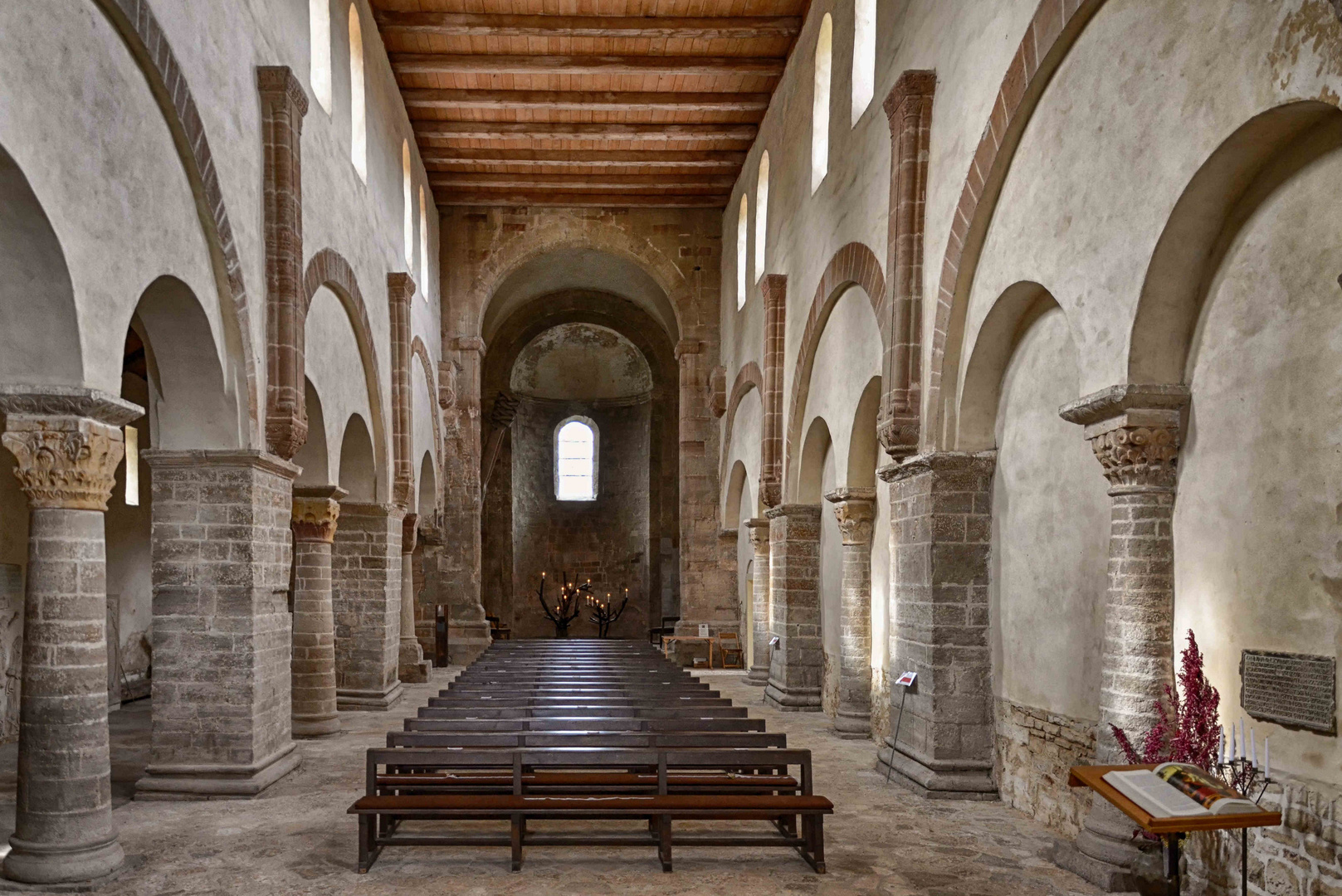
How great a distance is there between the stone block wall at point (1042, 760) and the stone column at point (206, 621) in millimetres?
6007

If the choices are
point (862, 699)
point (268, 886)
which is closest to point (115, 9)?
point (268, 886)

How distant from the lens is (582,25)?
582 inches

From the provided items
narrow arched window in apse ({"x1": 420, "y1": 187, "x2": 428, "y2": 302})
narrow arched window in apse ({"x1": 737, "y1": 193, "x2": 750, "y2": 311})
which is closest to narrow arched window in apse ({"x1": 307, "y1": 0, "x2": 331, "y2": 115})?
narrow arched window in apse ({"x1": 420, "y1": 187, "x2": 428, "y2": 302})

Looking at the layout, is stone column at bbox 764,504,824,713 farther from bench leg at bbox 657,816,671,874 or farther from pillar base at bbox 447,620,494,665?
pillar base at bbox 447,620,494,665

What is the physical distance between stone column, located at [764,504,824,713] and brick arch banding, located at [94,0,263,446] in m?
7.55

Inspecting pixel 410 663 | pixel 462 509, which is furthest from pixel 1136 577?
pixel 462 509

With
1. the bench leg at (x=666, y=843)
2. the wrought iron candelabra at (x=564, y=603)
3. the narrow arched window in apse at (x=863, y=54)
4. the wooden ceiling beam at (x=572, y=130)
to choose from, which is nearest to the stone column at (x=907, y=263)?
the narrow arched window in apse at (x=863, y=54)

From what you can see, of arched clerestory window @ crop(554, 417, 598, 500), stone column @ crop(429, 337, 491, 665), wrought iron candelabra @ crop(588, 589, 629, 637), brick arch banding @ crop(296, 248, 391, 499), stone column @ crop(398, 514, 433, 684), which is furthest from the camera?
arched clerestory window @ crop(554, 417, 598, 500)

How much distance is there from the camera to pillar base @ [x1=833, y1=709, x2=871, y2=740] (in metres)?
11.8

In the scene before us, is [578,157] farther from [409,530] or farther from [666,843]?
[666,843]

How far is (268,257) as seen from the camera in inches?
382

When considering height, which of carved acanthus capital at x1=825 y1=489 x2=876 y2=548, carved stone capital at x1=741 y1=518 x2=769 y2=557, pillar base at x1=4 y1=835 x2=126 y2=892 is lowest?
pillar base at x1=4 y1=835 x2=126 y2=892

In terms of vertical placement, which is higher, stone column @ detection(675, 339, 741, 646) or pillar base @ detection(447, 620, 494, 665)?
stone column @ detection(675, 339, 741, 646)

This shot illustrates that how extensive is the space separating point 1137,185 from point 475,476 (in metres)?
17.4
